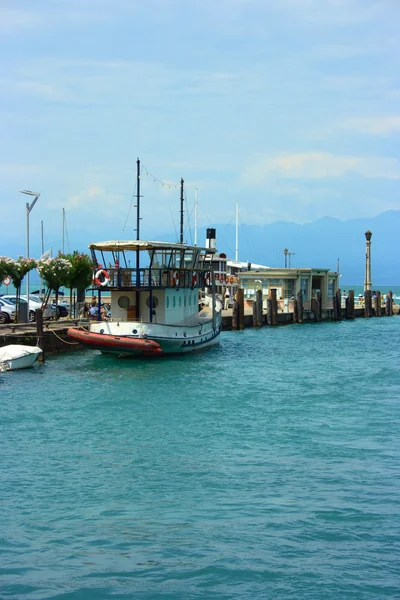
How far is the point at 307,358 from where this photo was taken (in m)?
40.7

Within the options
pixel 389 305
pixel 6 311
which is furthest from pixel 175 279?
pixel 389 305

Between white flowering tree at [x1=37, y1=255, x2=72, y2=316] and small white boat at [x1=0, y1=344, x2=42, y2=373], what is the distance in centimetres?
1260

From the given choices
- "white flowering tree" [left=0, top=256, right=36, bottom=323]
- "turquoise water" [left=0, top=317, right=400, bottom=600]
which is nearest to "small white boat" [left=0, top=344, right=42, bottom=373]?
"turquoise water" [left=0, top=317, right=400, bottom=600]

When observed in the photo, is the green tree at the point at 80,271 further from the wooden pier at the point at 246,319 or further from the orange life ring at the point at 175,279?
the orange life ring at the point at 175,279

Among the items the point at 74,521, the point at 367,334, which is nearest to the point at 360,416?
the point at 74,521

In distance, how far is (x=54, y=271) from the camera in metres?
46.0

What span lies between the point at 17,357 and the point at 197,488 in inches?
691

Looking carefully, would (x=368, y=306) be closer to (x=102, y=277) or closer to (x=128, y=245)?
(x=128, y=245)

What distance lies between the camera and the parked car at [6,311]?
141ft

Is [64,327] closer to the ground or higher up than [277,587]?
higher up

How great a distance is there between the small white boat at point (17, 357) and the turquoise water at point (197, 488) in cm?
144

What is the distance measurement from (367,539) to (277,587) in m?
2.44

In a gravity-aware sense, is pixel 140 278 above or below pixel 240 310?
above

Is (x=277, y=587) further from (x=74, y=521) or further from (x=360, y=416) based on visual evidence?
(x=360, y=416)
